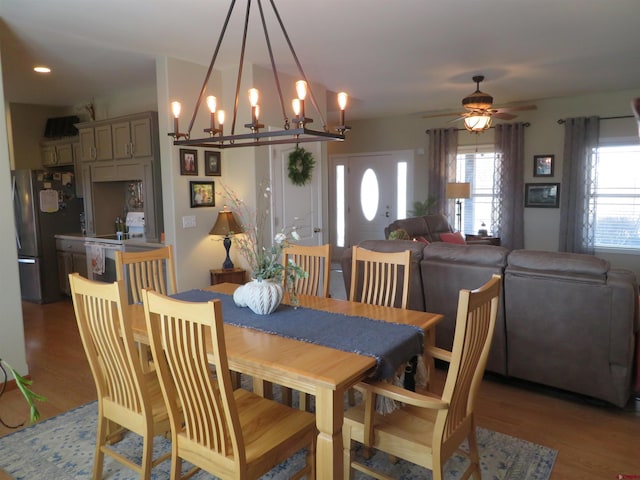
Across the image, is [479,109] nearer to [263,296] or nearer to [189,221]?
[189,221]

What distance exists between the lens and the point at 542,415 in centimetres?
288

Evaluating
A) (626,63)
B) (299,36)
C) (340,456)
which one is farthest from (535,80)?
(340,456)

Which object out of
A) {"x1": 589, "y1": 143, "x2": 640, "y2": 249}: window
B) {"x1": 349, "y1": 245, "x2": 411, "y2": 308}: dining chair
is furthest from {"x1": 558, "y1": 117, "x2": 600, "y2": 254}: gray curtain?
{"x1": 349, "y1": 245, "x2": 411, "y2": 308}: dining chair

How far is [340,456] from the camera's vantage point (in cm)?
178

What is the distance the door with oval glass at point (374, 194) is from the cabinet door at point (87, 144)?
4.33 meters

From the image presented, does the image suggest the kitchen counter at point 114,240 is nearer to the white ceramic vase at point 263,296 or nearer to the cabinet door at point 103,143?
the cabinet door at point 103,143

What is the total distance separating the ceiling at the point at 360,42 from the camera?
3.20 meters

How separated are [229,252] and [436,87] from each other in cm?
324

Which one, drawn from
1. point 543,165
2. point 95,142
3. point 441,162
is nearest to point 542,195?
point 543,165

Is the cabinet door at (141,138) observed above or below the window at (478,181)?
above

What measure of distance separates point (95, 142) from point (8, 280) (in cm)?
265

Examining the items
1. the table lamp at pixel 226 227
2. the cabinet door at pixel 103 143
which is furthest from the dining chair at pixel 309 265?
the cabinet door at pixel 103 143

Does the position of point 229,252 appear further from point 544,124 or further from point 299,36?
point 544,124

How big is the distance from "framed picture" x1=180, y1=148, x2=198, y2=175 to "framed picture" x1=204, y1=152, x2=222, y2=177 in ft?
0.43
